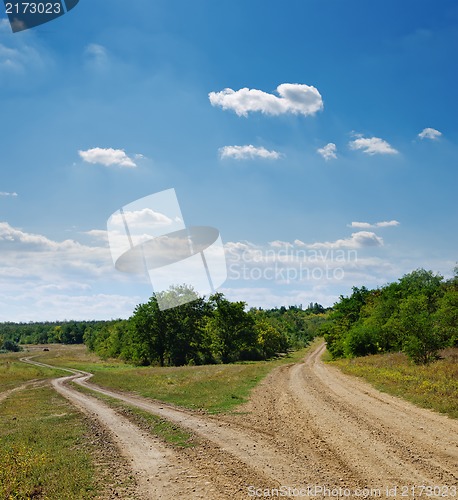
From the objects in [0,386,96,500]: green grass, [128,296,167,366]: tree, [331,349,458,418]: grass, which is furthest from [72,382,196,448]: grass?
[128,296,167,366]: tree

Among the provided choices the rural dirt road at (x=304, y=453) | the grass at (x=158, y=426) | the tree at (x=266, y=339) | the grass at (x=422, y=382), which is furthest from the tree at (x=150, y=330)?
the rural dirt road at (x=304, y=453)

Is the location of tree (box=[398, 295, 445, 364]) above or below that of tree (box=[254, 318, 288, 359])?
above

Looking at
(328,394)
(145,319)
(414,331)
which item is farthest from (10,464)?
(145,319)

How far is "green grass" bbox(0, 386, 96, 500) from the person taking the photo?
961 centimetres

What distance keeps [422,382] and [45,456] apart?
21.3 m

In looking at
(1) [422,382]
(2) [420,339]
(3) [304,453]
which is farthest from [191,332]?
(3) [304,453]

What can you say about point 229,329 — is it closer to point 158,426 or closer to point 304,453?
point 158,426

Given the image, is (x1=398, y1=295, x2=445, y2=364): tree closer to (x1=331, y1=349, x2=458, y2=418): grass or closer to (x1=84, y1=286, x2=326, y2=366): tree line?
(x1=331, y1=349, x2=458, y2=418): grass

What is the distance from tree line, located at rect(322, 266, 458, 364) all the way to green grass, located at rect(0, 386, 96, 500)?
2788cm

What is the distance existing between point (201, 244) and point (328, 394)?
13471 mm

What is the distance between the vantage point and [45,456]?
41.1ft

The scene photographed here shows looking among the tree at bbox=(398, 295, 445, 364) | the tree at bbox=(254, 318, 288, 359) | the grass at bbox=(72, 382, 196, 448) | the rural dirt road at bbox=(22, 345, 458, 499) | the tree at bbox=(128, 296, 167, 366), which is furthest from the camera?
the tree at bbox=(254, 318, 288, 359)

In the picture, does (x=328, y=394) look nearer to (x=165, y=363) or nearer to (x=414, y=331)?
(x=414, y=331)

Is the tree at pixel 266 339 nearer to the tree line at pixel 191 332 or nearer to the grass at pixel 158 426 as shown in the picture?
the tree line at pixel 191 332
